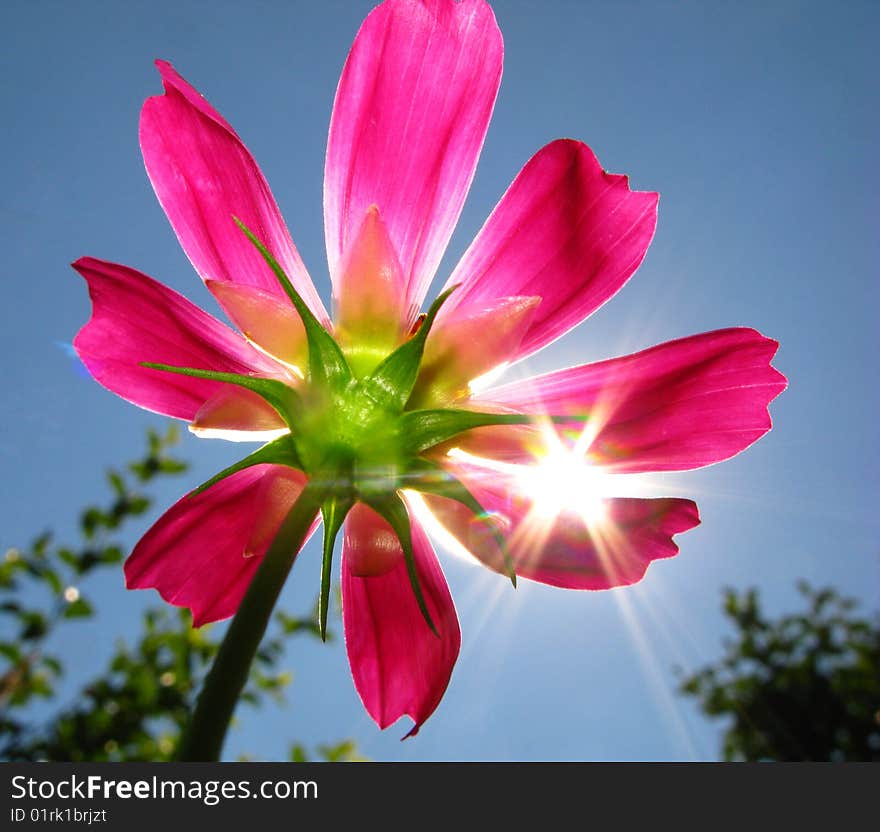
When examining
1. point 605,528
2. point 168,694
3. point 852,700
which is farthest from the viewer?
point 852,700

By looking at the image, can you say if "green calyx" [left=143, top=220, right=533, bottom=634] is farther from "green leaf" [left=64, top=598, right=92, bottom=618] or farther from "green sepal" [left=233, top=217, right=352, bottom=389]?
"green leaf" [left=64, top=598, right=92, bottom=618]

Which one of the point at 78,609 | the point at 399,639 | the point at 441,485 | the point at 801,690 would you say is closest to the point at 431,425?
the point at 441,485

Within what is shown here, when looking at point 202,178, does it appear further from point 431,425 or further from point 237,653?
point 237,653

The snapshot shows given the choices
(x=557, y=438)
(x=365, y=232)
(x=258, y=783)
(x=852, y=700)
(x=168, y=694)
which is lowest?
(x=258, y=783)

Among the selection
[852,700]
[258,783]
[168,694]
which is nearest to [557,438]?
[258,783]

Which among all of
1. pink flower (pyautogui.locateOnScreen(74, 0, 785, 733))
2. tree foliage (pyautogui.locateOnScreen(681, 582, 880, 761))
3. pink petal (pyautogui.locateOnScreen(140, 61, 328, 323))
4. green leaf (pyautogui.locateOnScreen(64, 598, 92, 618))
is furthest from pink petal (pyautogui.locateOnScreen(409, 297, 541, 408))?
tree foliage (pyautogui.locateOnScreen(681, 582, 880, 761))

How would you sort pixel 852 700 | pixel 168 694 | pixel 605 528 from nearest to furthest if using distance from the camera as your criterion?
pixel 605 528, pixel 168 694, pixel 852 700

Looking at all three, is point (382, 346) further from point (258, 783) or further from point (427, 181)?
point (258, 783)
